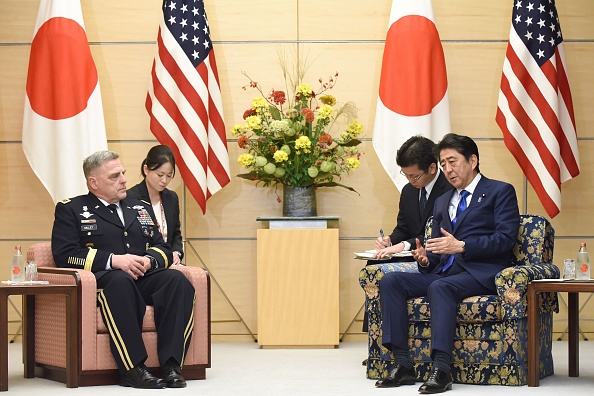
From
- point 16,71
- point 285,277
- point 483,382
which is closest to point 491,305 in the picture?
point 483,382

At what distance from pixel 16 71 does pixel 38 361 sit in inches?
105

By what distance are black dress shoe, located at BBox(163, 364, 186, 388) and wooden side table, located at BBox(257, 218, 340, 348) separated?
1641 mm

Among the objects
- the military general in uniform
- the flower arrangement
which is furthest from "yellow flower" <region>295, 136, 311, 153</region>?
the military general in uniform

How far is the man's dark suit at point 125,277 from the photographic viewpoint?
16.7ft

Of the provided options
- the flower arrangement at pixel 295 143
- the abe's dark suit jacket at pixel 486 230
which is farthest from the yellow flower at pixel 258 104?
the abe's dark suit jacket at pixel 486 230

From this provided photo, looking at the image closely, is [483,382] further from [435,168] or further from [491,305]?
[435,168]

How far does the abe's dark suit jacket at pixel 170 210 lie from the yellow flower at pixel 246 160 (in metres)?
0.61

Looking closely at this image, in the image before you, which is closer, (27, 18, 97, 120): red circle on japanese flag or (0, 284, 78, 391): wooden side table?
(0, 284, 78, 391): wooden side table

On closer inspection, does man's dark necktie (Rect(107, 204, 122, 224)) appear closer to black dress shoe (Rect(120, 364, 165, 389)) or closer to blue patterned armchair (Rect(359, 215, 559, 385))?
black dress shoe (Rect(120, 364, 165, 389))

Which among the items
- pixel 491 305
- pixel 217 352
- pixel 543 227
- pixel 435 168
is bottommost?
pixel 217 352

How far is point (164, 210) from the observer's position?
6266 mm

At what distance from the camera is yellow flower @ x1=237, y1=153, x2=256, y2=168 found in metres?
6.72

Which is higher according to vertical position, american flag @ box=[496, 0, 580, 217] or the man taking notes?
american flag @ box=[496, 0, 580, 217]

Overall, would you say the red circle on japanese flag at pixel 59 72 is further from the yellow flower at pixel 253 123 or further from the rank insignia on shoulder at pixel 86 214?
the rank insignia on shoulder at pixel 86 214
